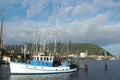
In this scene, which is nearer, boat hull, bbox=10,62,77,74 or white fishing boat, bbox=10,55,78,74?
boat hull, bbox=10,62,77,74

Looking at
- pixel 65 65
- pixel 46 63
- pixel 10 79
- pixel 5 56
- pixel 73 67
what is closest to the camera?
pixel 10 79

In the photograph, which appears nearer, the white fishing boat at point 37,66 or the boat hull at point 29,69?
the boat hull at point 29,69

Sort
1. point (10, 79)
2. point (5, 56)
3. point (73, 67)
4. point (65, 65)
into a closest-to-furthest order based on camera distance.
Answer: point (10, 79), point (65, 65), point (73, 67), point (5, 56)

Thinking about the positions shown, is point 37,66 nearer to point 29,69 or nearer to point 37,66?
point 37,66

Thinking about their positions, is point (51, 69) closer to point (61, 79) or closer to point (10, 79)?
point (61, 79)

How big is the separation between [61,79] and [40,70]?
9590mm

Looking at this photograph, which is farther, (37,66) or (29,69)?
(37,66)

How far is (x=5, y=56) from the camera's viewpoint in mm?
110125

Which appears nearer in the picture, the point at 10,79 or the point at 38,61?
the point at 10,79

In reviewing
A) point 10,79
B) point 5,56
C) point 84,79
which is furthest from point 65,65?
point 5,56

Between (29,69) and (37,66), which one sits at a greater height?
(37,66)

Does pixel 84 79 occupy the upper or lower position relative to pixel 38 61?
lower

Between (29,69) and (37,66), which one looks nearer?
(29,69)

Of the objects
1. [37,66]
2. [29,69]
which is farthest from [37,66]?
[29,69]
